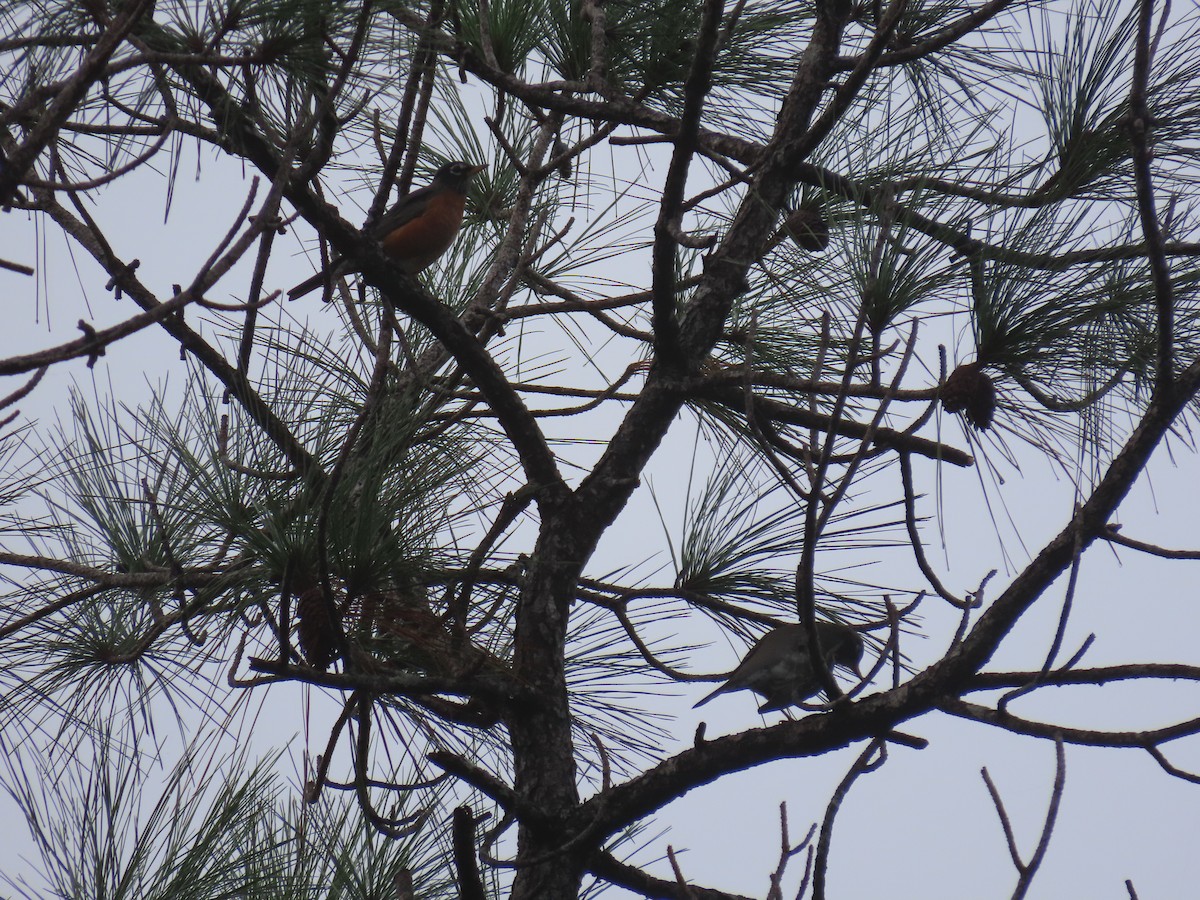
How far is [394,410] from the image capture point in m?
2.02

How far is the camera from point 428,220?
353cm

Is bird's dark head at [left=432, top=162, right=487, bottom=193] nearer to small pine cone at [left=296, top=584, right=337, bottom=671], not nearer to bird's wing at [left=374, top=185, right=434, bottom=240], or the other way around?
bird's wing at [left=374, top=185, right=434, bottom=240]

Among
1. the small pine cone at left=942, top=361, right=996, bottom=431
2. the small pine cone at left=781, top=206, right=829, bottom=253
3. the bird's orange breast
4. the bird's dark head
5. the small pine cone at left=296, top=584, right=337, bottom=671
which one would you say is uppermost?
the bird's orange breast

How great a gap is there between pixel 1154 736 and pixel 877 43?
93cm

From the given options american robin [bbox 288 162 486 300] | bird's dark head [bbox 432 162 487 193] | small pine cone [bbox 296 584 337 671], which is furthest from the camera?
american robin [bbox 288 162 486 300]

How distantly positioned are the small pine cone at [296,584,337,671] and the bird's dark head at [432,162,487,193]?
1.72 meters

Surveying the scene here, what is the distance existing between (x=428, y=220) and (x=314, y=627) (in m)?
1.96

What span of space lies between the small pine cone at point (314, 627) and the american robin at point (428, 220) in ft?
5.54

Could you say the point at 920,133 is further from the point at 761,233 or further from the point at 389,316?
the point at 389,316

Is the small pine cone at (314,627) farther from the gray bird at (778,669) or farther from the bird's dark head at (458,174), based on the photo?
the bird's dark head at (458,174)

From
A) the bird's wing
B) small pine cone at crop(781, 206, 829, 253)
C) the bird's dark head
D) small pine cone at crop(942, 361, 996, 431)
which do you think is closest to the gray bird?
small pine cone at crop(942, 361, 996, 431)

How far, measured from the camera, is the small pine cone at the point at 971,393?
193cm

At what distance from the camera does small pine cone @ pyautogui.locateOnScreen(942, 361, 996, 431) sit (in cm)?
193

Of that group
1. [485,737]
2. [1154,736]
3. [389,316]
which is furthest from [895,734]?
[389,316]
